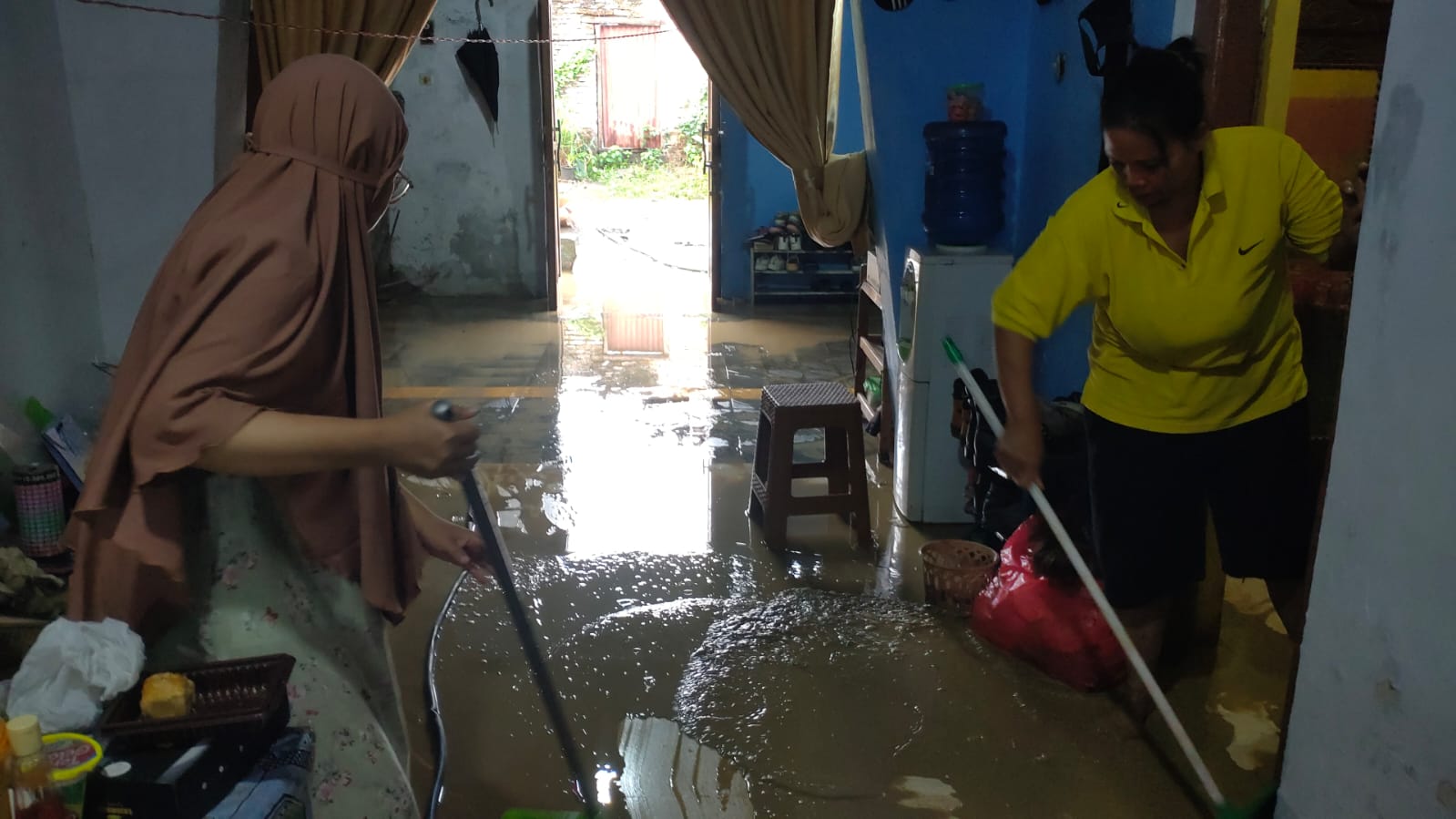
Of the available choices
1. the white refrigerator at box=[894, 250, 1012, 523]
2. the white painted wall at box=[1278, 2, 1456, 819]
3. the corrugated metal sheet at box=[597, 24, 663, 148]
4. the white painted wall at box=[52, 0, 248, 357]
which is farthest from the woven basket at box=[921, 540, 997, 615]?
the corrugated metal sheet at box=[597, 24, 663, 148]

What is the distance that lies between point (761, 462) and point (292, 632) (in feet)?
8.14

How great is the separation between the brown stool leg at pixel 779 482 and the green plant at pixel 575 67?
34.1 feet

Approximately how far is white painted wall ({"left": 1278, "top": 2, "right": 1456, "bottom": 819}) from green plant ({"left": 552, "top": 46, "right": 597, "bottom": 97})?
12.1 meters

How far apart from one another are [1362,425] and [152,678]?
1.83m

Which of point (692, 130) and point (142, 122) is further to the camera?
point (692, 130)

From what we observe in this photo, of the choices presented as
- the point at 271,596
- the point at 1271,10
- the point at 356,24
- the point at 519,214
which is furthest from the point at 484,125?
the point at 271,596

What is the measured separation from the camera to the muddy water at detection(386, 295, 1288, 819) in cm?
237

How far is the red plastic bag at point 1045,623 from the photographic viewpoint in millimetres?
2695

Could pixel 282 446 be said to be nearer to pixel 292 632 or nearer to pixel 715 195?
pixel 292 632

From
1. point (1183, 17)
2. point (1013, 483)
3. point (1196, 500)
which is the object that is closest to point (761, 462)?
point (1013, 483)

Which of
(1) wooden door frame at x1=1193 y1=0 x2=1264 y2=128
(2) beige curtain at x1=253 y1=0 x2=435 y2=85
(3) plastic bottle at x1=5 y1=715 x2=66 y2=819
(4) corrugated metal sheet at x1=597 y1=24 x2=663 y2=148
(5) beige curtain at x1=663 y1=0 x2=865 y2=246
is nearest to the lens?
(3) plastic bottle at x1=5 y1=715 x2=66 y2=819

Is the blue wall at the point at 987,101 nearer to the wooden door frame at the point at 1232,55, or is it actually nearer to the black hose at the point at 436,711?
the wooden door frame at the point at 1232,55

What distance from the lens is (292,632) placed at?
1.47 meters

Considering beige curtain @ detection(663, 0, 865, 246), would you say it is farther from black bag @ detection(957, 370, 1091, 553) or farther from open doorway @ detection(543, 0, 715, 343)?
open doorway @ detection(543, 0, 715, 343)
